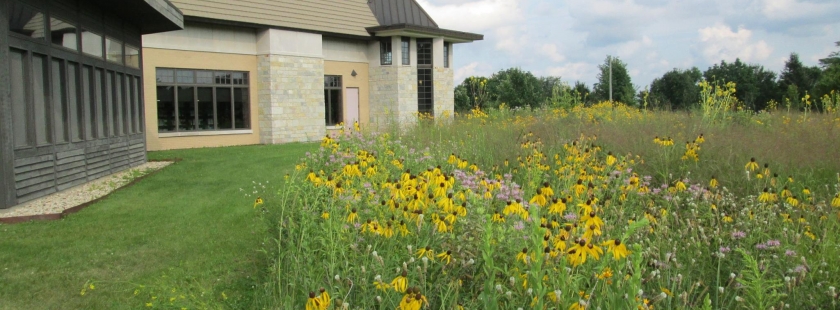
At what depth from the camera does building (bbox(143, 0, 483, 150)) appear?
18219 millimetres

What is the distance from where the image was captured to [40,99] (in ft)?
29.8

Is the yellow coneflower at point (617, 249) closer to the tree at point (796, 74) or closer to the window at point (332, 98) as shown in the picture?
the window at point (332, 98)

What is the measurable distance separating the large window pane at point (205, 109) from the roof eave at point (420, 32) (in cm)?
638

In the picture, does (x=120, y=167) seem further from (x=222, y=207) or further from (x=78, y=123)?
(x=222, y=207)

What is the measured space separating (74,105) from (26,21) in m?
1.97

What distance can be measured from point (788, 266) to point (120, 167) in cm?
1138

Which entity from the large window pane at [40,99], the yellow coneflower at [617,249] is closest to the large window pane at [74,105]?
the large window pane at [40,99]

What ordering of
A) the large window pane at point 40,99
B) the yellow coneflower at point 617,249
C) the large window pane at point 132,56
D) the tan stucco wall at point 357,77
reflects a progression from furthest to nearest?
1. the tan stucco wall at point 357,77
2. the large window pane at point 132,56
3. the large window pane at point 40,99
4. the yellow coneflower at point 617,249

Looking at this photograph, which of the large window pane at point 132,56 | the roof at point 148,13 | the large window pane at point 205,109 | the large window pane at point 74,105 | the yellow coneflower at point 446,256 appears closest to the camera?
the yellow coneflower at point 446,256

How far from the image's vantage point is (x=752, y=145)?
7.82 m

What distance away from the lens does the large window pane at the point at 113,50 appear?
39.3 ft

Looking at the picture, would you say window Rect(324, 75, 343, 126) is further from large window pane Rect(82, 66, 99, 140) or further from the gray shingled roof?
large window pane Rect(82, 66, 99, 140)

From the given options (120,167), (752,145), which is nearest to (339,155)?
(752,145)

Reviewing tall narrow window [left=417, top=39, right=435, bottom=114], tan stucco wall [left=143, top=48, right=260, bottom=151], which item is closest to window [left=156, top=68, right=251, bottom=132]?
tan stucco wall [left=143, top=48, right=260, bottom=151]
